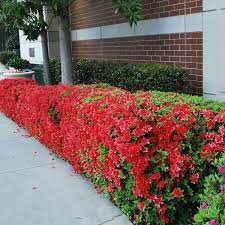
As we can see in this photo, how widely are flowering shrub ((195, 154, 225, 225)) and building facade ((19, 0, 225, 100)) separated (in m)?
3.55

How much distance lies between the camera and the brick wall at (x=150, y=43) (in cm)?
678

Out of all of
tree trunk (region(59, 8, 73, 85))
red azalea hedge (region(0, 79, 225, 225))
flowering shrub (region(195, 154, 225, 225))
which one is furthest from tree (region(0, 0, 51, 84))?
flowering shrub (region(195, 154, 225, 225))

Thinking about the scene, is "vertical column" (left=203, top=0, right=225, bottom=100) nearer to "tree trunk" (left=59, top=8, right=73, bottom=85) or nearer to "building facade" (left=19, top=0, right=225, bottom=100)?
"building facade" (left=19, top=0, right=225, bottom=100)

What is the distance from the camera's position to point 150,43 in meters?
8.15

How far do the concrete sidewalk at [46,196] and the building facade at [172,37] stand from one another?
2572 mm

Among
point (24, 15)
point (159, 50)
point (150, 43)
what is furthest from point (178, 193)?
point (24, 15)

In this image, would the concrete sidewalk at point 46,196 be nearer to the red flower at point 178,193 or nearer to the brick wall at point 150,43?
the red flower at point 178,193

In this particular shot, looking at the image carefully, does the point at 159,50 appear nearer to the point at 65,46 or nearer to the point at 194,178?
the point at 65,46

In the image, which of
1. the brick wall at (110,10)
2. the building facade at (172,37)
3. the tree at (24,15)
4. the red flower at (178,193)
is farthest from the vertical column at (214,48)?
the tree at (24,15)

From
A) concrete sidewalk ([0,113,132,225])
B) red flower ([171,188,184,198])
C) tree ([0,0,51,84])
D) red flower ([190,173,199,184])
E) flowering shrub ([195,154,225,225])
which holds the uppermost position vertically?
tree ([0,0,51,84])

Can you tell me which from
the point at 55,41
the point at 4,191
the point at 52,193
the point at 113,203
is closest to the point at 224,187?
the point at 113,203

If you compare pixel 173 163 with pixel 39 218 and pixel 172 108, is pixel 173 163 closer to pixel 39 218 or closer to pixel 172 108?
pixel 172 108

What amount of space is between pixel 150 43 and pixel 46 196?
4377 mm

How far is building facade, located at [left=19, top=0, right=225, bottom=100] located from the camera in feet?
20.5
